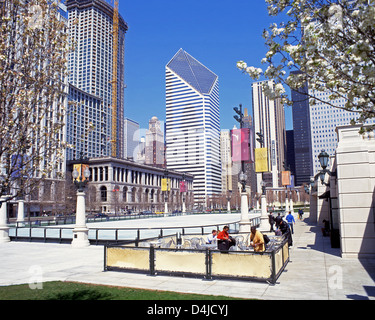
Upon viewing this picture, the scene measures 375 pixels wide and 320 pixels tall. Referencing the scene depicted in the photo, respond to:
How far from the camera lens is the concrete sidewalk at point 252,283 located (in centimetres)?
896

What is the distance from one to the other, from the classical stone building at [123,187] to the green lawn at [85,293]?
302ft

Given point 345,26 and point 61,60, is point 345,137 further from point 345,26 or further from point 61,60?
point 61,60

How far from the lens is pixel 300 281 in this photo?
1022 centimetres

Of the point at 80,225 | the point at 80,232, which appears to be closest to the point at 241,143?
the point at 80,225

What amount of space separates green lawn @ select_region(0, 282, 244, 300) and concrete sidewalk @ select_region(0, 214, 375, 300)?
0.58 metres

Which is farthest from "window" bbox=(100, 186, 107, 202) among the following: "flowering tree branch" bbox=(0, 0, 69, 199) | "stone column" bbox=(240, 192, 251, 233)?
"flowering tree branch" bbox=(0, 0, 69, 199)

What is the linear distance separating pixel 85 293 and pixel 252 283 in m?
5.03

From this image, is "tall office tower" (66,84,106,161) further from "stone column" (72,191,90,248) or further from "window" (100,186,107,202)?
"stone column" (72,191,90,248)

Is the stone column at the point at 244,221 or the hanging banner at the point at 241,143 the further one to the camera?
the stone column at the point at 244,221

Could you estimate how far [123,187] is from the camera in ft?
424

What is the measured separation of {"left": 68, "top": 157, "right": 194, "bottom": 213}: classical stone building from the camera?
376 feet

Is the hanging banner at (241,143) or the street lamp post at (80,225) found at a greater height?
the hanging banner at (241,143)

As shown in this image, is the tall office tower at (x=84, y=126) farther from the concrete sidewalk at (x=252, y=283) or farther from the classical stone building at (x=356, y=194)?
the classical stone building at (x=356, y=194)

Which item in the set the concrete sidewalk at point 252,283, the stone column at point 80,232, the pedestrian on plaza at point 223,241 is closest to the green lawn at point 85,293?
the concrete sidewalk at point 252,283
